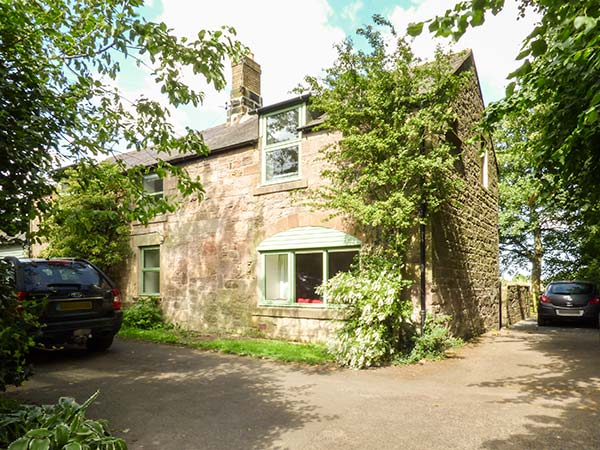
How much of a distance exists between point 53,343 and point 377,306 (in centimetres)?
550

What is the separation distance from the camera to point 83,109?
5.62 meters

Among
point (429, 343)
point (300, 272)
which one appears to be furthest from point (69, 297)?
point (429, 343)

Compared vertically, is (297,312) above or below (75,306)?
below

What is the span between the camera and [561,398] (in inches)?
212

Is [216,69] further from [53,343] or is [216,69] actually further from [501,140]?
[501,140]

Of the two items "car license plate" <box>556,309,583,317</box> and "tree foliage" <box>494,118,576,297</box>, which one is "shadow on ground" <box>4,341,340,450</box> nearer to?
"car license plate" <box>556,309,583,317</box>

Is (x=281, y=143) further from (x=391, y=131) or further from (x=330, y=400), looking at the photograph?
(x=330, y=400)

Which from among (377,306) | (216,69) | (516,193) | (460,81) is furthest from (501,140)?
(216,69)

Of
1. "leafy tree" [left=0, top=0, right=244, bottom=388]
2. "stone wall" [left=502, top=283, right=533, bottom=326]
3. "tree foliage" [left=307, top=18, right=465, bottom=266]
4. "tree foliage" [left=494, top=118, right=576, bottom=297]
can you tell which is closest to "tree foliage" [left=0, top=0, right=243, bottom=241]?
"leafy tree" [left=0, top=0, right=244, bottom=388]

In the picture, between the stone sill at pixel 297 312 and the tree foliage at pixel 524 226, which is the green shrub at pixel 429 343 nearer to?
the stone sill at pixel 297 312

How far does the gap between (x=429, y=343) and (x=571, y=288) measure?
32.5 feet

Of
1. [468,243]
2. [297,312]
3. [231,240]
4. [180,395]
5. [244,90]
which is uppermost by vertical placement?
[244,90]

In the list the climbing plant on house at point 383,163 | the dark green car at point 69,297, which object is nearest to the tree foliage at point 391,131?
the climbing plant on house at point 383,163

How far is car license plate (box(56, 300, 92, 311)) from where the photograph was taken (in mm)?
7150
